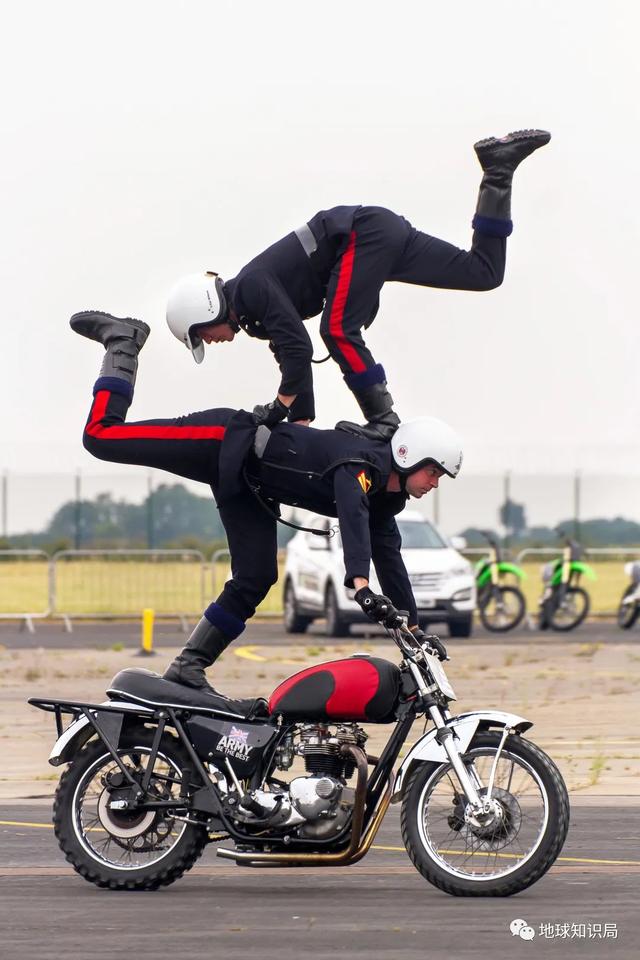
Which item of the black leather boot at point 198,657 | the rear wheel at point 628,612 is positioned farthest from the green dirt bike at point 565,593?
the black leather boot at point 198,657

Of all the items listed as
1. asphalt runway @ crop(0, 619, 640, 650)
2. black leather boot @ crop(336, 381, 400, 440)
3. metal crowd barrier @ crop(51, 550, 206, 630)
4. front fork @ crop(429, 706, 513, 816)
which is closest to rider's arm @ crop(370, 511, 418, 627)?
black leather boot @ crop(336, 381, 400, 440)

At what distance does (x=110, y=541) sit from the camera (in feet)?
110

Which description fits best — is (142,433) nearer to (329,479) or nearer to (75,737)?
(329,479)

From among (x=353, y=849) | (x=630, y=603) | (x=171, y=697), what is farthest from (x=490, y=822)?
(x=630, y=603)

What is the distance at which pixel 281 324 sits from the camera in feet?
26.5

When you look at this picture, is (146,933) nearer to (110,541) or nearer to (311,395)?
(311,395)

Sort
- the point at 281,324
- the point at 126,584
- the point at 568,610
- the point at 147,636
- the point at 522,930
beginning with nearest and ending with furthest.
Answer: the point at 522,930 < the point at 281,324 < the point at 147,636 < the point at 568,610 < the point at 126,584

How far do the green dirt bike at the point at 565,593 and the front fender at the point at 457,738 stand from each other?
1946 cm

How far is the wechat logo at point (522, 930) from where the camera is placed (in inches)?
248

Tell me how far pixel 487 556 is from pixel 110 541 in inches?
348

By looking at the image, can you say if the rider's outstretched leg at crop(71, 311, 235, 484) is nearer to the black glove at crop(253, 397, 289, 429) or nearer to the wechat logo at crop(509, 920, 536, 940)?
the black glove at crop(253, 397, 289, 429)

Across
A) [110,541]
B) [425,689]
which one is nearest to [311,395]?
[425,689]

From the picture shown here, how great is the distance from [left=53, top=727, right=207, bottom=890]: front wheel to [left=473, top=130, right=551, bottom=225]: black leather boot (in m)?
2.83

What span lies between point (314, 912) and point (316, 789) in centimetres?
50
